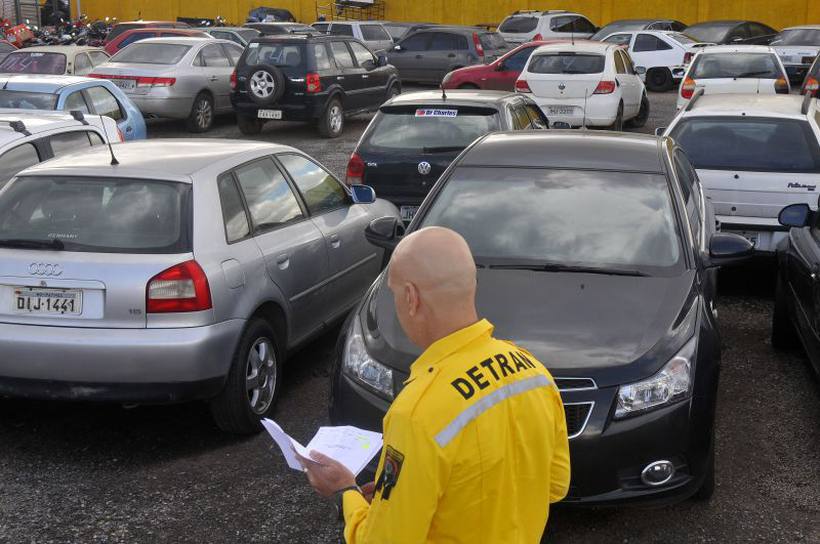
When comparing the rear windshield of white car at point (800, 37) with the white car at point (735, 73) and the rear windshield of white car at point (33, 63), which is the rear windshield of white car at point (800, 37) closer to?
the white car at point (735, 73)

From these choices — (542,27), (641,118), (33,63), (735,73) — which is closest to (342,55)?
(33,63)

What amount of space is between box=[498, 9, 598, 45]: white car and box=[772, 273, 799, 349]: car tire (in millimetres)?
25661

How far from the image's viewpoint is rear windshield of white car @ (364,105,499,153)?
9.24 meters

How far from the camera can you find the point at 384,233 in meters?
5.80

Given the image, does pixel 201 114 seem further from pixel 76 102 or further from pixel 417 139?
pixel 417 139

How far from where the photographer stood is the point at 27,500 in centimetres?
480

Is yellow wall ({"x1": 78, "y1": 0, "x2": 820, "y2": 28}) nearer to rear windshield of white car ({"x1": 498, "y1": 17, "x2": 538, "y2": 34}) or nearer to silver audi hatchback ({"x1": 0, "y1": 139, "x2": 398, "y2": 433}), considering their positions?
rear windshield of white car ({"x1": 498, "y1": 17, "x2": 538, "y2": 34})

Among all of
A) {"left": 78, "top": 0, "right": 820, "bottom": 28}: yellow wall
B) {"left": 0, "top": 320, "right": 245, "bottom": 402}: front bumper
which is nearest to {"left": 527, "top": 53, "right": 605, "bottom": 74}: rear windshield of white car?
{"left": 0, "top": 320, "right": 245, "bottom": 402}: front bumper

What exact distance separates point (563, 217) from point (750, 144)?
3921mm

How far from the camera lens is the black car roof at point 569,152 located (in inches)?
226

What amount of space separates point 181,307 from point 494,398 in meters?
3.27

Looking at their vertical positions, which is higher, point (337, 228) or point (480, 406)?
point (480, 406)

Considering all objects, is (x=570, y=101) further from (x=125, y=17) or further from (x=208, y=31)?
(x=125, y=17)

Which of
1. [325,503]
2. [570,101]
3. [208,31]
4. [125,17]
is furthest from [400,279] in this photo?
[125,17]
